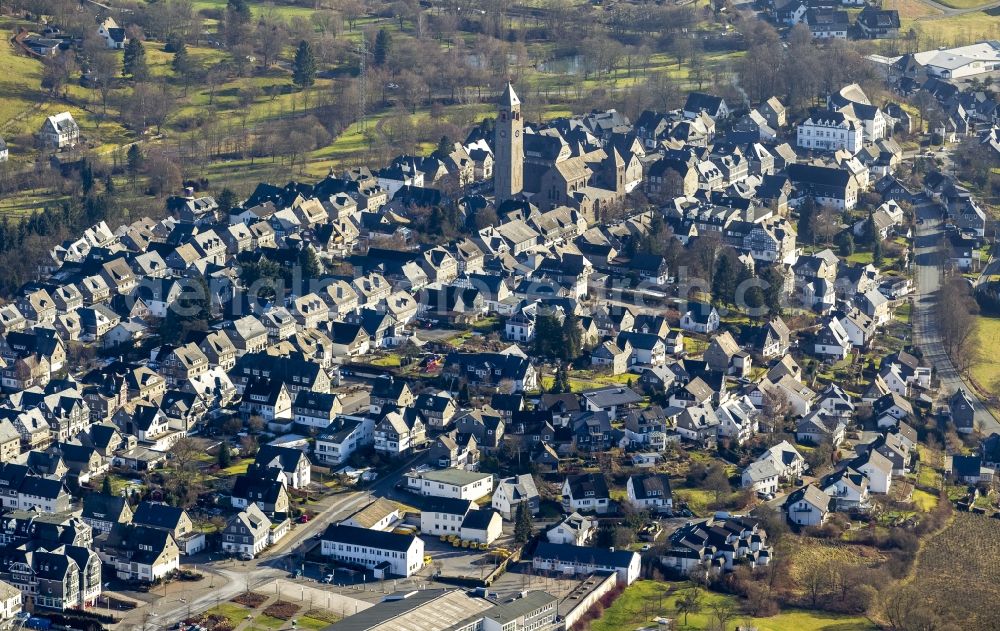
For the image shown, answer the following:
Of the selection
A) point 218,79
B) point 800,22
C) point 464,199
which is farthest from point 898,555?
point 800,22

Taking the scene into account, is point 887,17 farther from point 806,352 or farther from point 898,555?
point 898,555

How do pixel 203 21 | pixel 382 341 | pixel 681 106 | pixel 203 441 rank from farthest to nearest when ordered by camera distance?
pixel 203 21
pixel 681 106
pixel 382 341
pixel 203 441

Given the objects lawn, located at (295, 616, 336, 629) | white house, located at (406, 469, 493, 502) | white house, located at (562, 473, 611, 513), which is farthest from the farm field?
lawn, located at (295, 616, 336, 629)

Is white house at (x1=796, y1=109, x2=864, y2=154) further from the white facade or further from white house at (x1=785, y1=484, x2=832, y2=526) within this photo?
white house at (x1=785, y1=484, x2=832, y2=526)

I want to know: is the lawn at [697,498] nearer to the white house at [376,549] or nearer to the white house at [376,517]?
the white house at [376,517]

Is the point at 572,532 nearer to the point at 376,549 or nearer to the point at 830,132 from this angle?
the point at 376,549

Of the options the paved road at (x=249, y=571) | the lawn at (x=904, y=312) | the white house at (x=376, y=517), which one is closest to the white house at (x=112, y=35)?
the lawn at (x=904, y=312)
